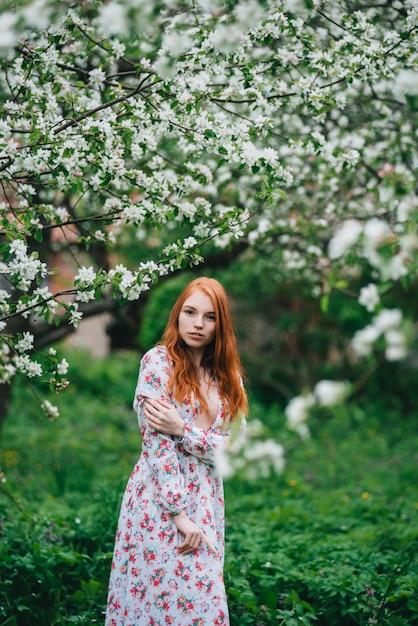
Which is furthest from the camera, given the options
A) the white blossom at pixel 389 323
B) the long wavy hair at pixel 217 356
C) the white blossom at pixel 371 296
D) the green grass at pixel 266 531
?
the green grass at pixel 266 531

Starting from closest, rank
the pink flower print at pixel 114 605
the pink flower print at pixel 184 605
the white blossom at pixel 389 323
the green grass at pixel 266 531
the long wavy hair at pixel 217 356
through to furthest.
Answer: the white blossom at pixel 389 323 → the pink flower print at pixel 184 605 → the pink flower print at pixel 114 605 → the long wavy hair at pixel 217 356 → the green grass at pixel 266 531

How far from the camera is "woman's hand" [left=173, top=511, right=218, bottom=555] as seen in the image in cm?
273

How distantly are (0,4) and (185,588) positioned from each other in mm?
2343

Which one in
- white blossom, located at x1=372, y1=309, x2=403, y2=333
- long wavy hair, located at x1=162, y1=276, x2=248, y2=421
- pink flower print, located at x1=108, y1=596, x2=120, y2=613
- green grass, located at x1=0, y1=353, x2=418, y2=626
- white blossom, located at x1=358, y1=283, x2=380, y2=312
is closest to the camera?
white blossom, located at x1=372, y1=309, x2=403, y2=333

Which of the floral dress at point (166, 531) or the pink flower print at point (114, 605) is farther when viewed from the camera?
the pink flower print at point (114, 605)

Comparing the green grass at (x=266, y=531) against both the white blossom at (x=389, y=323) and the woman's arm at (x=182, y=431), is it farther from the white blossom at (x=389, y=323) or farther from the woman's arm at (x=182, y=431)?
the woman's arm at (x=182, y=431)

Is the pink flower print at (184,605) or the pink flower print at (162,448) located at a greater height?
the pink flower print at (162,448)

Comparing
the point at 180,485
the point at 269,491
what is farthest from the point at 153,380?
the point at 269,491

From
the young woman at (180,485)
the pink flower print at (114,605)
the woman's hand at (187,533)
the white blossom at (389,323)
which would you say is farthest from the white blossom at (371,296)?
the pink flower print at (114,605)

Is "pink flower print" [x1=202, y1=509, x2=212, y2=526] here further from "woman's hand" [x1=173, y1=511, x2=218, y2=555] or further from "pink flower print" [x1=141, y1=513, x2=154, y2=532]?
"pink flower print" [x1=141, y1=513, x2=154, y2=532]

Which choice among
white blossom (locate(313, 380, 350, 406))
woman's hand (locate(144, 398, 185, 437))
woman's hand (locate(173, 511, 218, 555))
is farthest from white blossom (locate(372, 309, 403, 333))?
woman's hand (locate(173, 511, 218, 555))

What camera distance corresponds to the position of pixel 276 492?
600cm

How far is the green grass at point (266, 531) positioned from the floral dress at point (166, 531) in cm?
49

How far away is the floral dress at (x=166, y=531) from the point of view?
8.93ft
